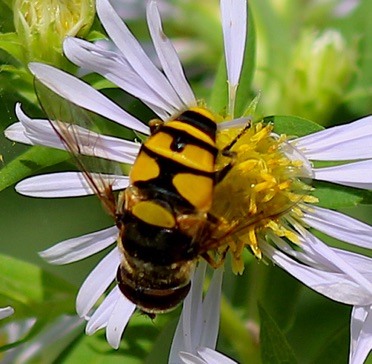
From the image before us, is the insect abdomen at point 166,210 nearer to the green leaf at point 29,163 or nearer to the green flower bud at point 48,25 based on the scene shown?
the green leaf at point 29,163

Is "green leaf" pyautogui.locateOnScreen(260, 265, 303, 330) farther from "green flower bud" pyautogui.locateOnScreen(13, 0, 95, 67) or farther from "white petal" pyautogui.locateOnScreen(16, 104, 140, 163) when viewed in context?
"green flower bud" pyautogui.locateOnScreen(13, 0, 95, 67)

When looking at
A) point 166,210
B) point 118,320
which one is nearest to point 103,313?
point 118,320

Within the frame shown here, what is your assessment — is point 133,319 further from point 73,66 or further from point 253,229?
point 73,66

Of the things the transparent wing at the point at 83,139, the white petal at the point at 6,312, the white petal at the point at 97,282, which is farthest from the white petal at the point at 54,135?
the white petal at the point at 6,312

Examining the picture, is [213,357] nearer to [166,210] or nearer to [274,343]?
[274,343]

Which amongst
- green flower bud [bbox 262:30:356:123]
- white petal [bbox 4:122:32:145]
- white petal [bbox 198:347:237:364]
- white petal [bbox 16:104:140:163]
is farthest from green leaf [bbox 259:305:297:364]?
green flower bud [bbox 262:30:356:123]

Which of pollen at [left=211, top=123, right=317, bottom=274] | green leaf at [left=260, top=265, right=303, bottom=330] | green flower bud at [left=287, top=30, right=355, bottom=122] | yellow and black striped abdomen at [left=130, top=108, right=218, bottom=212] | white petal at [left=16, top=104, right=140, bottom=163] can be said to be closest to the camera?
yellow and black striped abdomen at [left=130, top=108, right=218, bottom=212]
